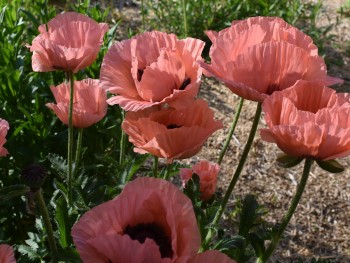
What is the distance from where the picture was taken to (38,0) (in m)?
2.81

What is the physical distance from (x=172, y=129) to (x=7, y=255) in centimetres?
39

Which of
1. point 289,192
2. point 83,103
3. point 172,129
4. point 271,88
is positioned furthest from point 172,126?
point 289,192

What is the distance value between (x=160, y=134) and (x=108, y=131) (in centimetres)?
92

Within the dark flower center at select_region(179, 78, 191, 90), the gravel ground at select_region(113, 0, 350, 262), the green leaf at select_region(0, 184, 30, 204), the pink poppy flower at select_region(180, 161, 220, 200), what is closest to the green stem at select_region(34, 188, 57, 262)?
the green leaf at select_region(0, 184, 30, 204)

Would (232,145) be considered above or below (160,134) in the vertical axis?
below

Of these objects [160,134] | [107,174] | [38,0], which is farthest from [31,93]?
[160,134]

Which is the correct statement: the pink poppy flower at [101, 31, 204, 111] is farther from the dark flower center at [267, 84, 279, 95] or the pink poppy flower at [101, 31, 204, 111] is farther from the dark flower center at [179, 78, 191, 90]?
the dark flower center at [267, 84, 279, 95]

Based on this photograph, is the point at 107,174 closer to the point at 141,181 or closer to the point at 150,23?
the point at 141,181

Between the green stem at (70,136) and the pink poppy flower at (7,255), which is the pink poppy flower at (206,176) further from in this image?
the pink poppy flower at (7,255)

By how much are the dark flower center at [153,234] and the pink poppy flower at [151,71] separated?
30cm

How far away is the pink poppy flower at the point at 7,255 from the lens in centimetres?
104

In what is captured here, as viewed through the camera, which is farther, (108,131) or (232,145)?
(232,145)

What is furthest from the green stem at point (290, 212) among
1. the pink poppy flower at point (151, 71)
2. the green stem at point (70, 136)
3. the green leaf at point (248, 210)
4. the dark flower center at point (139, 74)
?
the green stem at point (70, 136)

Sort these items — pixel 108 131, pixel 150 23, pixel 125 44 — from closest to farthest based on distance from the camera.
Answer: pixel 125 44, pixel 108 131, pixel 150 23
